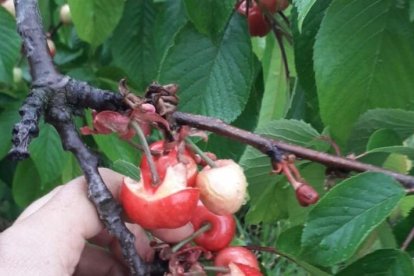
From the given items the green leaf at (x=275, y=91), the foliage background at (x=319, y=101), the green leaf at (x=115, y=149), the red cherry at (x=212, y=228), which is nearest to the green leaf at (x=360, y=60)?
the foliage background at (x=319, y=101)

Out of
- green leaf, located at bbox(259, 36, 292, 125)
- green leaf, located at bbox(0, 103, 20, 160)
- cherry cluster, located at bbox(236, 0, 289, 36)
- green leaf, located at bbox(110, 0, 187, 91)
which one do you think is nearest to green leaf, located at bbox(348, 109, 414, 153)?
cherry cluster, located at bbox(236, 0, 289, 36)

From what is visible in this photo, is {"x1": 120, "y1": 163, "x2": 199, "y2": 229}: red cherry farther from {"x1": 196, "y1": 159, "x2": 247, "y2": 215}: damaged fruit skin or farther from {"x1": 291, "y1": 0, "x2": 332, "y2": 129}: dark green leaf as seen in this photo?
{"x1": 291, "y1": 0, "x2": 332, "y2": 129}: dark green leaf

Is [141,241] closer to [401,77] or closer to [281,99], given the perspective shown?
[401,77]

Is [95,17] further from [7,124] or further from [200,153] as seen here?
[200,153]

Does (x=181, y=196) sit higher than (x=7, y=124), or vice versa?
(x=181, y=196)

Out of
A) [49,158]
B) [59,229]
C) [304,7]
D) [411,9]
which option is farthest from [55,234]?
[49,158]

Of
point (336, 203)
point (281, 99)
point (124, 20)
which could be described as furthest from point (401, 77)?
point (124, 20)
